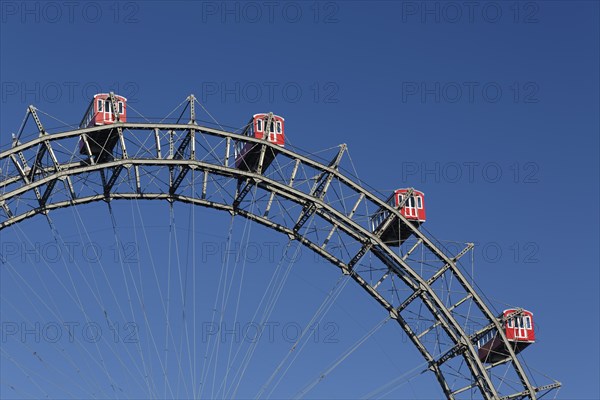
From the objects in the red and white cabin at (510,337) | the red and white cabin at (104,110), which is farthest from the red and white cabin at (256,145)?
the red and white cabin at (510,337)

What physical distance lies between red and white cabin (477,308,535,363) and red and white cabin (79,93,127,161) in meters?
21.8

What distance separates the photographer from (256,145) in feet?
215

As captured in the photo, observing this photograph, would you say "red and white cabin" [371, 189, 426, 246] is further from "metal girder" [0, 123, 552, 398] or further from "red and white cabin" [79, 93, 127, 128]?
"red and white cabin" [79, 93, 127, 128]

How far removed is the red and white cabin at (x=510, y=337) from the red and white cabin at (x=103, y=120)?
71.5ft

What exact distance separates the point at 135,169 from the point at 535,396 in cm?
2342

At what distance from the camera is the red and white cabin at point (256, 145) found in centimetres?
6581

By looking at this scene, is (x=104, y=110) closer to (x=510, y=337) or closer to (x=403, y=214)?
(x=403, y=214)

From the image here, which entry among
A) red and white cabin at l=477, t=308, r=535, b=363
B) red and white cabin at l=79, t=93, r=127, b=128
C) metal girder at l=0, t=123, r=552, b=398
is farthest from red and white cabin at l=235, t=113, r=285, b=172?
red and white cabin at l=477, t=308, r=535, b=363

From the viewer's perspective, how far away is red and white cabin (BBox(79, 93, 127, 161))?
63750 millimetres

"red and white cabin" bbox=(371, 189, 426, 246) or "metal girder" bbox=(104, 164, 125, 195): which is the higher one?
"red and white cabin" bbox=(371, 189, 426, 246)

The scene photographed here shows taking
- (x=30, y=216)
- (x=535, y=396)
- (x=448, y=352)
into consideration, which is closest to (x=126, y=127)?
(x=30, y=216)

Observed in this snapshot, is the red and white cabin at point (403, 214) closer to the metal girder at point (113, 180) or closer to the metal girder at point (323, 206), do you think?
the metal girder at point (323, 206)

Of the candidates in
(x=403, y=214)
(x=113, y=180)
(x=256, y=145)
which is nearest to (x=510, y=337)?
(x=403, y=214)

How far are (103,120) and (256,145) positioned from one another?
7.45 metres
